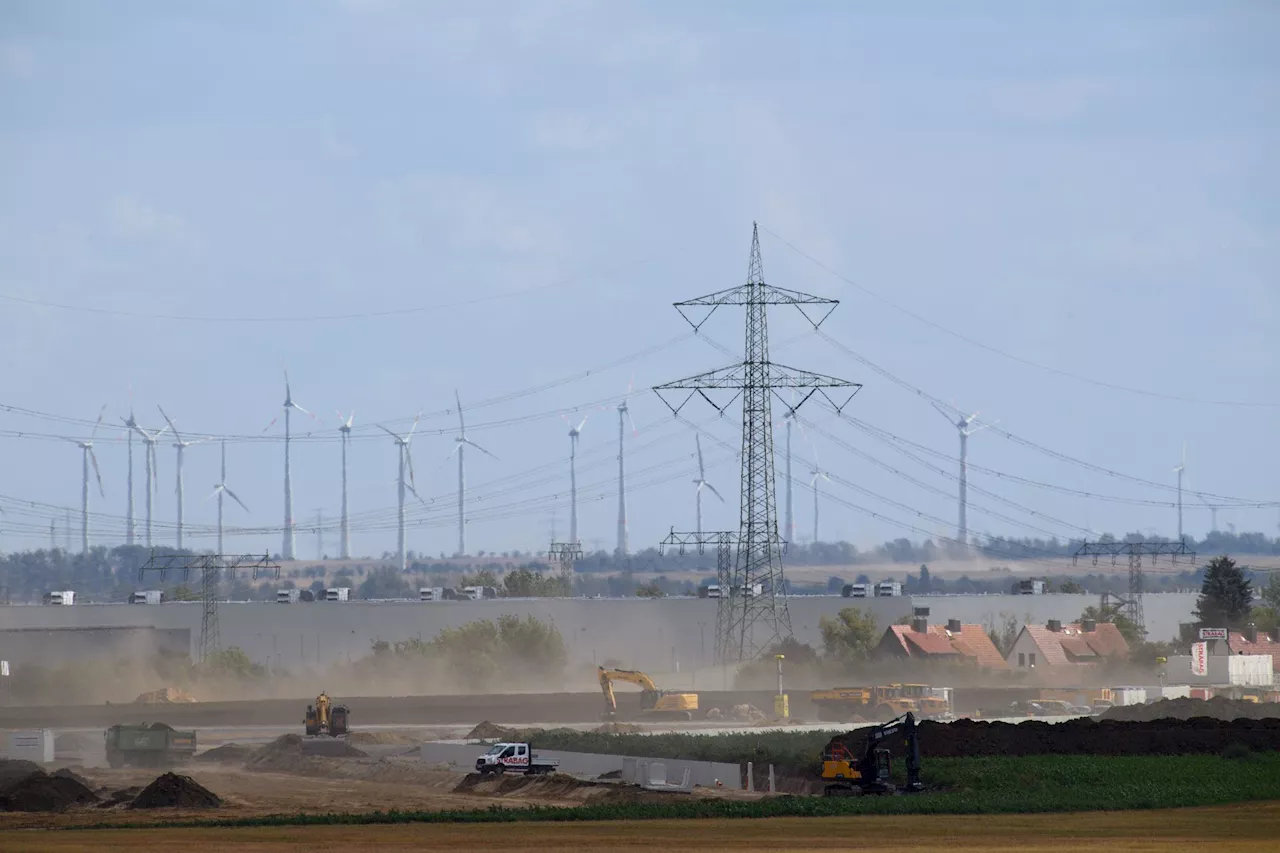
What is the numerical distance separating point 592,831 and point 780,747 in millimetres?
24668

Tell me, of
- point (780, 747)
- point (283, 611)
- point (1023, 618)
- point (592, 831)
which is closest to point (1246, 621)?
point (1023, 618)

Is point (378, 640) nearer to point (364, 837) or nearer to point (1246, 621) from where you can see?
point (1246, 621)

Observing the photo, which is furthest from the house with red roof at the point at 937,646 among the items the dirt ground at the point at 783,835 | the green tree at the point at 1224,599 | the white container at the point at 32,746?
the dirt ground at the point at 783,835

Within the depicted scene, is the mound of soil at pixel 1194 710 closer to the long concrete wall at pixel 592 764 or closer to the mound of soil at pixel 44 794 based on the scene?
the long concrete wall at pixel 592 764

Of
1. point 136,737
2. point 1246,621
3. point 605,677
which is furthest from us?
point 1246,621

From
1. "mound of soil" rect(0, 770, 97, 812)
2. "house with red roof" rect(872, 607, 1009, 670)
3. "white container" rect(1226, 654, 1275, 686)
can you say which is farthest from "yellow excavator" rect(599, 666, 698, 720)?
"mound of soil" rect(0, 770, 97, 812)

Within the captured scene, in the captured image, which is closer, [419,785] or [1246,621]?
[419,785]

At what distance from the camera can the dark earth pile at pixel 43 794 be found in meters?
62.2

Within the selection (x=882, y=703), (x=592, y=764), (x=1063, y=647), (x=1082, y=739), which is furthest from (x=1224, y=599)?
(x=592, y=764)

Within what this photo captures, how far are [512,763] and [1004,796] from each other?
898 inches

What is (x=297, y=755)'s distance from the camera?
8719cm

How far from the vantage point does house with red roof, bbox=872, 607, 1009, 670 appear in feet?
493

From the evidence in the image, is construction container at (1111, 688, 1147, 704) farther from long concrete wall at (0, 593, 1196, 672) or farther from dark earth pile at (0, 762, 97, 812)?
dark earth pile at (0, 762, 97, 812)

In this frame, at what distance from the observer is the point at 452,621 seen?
177625 millimetres
